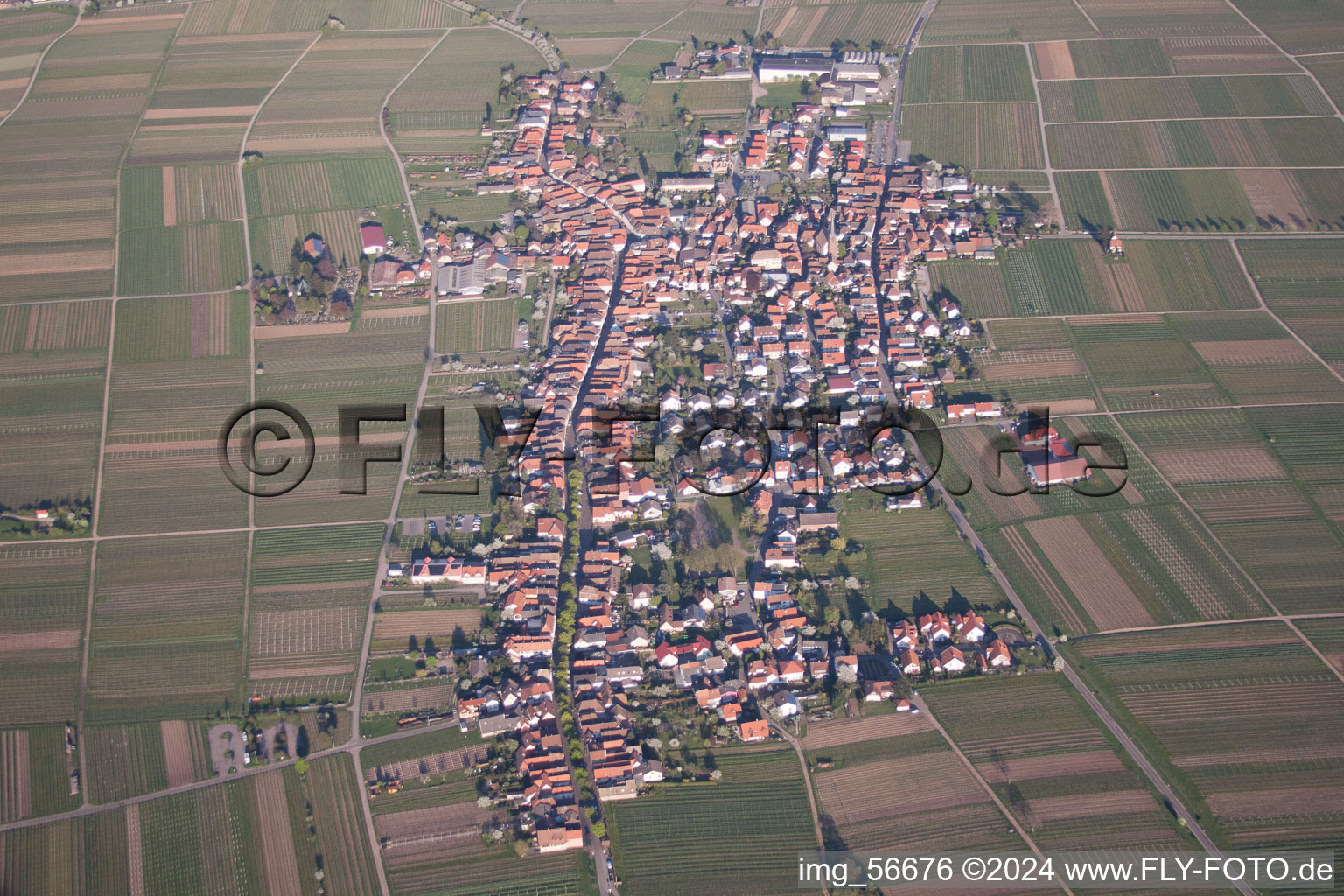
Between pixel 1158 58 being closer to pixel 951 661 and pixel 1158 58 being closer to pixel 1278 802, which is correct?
pixel 951 661

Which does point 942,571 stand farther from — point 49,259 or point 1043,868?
point 49,259

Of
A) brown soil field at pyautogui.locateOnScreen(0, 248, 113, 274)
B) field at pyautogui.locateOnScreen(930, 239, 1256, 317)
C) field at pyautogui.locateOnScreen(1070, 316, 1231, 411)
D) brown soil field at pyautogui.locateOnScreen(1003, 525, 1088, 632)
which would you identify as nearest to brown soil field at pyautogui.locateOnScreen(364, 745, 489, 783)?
brown soil field at pyautogui.locateOnScreen(1003, 525, 1088, 632)

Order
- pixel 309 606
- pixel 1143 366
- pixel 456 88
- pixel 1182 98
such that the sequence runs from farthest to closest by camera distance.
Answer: pixel 456 88, pixel 1182 98, pixel 1143 366, pixel 309 606

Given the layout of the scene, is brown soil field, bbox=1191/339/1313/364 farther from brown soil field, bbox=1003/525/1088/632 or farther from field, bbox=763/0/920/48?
field, bbox=763/0/920/48

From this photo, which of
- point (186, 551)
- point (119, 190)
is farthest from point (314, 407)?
point (119, 190)

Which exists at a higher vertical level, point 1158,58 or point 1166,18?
Result: point 1166,18

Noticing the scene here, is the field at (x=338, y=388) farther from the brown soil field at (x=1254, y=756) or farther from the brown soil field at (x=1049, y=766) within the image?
the brown soil field at (x=1254, y=756)

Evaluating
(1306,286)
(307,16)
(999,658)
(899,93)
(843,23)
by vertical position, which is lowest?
(999,658)

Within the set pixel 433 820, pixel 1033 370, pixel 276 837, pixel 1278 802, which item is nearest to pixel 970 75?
pixel 1033 370
